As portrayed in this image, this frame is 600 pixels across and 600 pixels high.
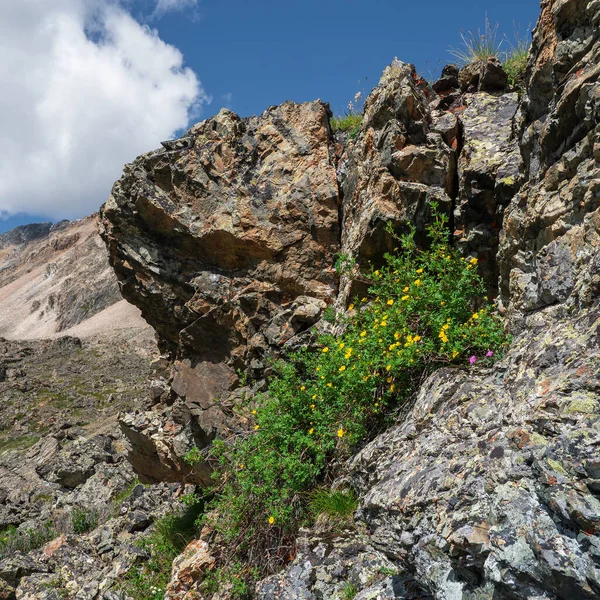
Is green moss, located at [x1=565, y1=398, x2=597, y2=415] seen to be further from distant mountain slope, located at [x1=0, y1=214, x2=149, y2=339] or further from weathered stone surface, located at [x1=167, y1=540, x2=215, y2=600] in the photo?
distant mountain slope, located at [x1=0, y1=214, x2=149, y2=339]

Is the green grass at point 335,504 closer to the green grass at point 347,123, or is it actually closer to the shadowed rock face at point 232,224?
the shadowed rock face at point 232,224

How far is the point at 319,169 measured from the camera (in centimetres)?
786

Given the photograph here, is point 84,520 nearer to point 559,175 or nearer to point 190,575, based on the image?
point 190,575

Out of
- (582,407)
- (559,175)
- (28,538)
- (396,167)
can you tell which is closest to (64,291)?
(28,538)

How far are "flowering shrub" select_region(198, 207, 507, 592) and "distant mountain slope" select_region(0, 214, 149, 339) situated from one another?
54649 mm

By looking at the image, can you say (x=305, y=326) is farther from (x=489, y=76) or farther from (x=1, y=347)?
(x=1, y=347)

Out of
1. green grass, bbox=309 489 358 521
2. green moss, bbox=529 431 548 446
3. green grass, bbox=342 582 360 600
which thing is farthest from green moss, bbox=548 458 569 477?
green grass, bbox=309 489 358 521

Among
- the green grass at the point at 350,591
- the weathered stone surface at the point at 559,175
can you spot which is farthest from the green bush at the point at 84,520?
the weathered stone surface at the point at 559,175

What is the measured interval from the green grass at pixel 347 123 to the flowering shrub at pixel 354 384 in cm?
279

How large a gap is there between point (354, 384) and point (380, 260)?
2085 millimetres

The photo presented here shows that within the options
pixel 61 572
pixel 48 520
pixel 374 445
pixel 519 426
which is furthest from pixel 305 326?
pixel 48 520

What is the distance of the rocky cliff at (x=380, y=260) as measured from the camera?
10.1ft

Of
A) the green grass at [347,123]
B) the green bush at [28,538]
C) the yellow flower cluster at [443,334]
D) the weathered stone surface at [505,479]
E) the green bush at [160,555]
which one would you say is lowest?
the green bush at [28,538]

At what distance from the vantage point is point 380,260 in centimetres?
656
